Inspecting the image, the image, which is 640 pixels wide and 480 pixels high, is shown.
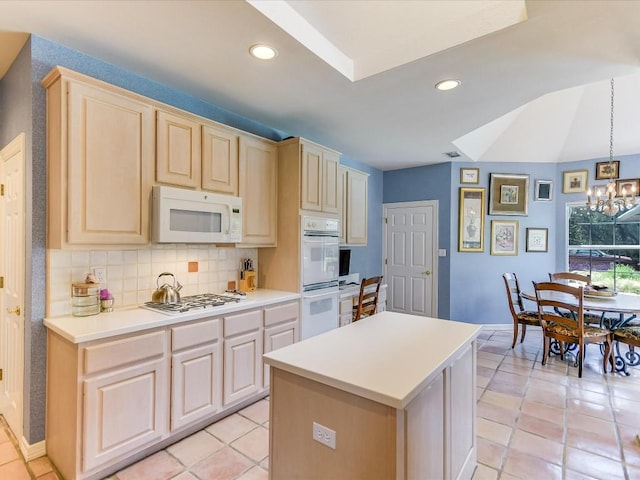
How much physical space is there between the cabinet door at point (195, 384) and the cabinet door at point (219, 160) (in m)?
1.28

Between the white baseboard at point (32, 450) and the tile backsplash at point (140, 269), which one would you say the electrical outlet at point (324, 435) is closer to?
the tile backsplash at point (140, 269)

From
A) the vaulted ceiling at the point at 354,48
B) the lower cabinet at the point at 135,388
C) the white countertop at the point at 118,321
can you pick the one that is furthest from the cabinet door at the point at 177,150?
the lower cabinet at the point at 135,388

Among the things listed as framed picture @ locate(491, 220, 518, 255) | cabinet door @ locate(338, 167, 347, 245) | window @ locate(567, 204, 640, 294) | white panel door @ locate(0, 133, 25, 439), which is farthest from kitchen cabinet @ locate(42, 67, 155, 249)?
window @ locate(567, 204, 640, 294)

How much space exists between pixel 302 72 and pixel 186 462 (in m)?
2.73

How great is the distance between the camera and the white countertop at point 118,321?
1.76 meters

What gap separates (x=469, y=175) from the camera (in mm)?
5066

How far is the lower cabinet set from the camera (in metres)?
1.77

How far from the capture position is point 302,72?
92.6 inches

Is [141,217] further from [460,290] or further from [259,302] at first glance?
[460,290]

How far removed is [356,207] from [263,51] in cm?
259

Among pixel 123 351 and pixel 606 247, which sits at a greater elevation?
pixel 606 247

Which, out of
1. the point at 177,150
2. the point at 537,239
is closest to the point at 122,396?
the point at 177,150

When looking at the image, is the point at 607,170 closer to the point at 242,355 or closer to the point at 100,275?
the point at 242,355

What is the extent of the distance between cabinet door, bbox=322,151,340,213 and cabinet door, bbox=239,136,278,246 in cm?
54
